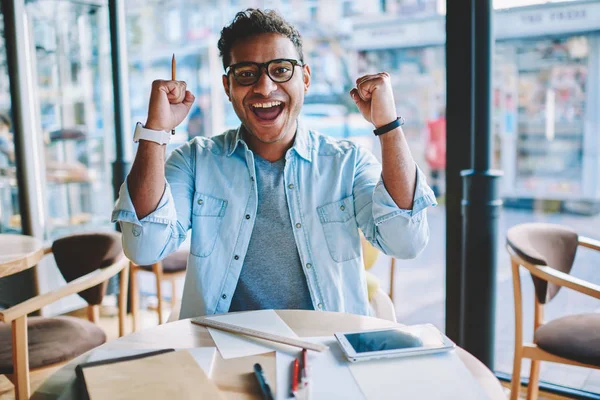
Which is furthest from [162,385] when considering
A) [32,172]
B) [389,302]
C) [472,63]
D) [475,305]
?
[32,172]

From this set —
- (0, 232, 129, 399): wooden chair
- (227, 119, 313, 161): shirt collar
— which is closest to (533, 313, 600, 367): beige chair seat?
(227, 119, 313, 161): shirt collar

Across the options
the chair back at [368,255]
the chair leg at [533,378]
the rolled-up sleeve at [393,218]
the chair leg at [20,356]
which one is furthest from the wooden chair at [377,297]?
the chair leg at [20,356]

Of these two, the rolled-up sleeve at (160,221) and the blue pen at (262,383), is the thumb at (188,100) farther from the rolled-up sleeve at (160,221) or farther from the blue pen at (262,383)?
the blue pen at (262,383)

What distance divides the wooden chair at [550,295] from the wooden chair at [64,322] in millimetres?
1519

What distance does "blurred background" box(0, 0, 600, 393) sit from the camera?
3.51m

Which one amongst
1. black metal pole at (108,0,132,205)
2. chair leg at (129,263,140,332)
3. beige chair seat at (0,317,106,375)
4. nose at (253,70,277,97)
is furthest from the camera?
black metal pole at (108,0,132,205)

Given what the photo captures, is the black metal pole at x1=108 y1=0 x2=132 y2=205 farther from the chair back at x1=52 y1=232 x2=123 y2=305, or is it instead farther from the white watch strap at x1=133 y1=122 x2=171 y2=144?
the white watch strap at x1=133 y1=122 x2=171 y2=144

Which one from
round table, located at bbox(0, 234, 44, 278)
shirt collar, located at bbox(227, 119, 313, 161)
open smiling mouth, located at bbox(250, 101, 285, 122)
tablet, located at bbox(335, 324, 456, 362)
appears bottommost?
round table, located at bbox(0, 234, 44, 278)

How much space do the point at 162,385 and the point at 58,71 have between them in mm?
3470

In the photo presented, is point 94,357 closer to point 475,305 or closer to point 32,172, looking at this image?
point 475,305

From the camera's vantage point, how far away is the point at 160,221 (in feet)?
4.57

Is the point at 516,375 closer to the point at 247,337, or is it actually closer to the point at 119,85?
the point at 247,337

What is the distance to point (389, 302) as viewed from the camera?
74.9 inches

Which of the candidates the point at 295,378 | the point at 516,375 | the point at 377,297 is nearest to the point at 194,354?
the point at 295,378
